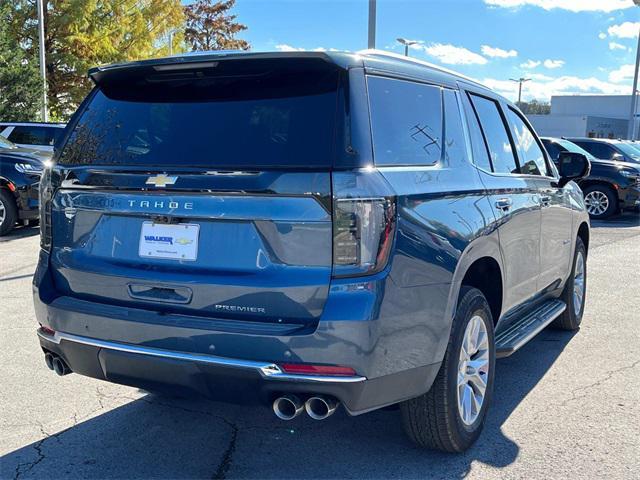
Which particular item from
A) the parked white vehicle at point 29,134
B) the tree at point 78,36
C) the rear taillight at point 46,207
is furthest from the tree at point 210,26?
the rear taillight at point 46,207

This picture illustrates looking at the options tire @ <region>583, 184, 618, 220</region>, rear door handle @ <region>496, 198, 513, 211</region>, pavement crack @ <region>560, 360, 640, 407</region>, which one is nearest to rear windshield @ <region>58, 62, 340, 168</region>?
rear door handle @ <region>496, 198, 513, 211</region>

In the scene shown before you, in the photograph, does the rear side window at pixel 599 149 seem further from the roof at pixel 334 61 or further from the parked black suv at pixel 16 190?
the roof at pixel 334 61

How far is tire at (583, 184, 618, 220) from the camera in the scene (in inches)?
548

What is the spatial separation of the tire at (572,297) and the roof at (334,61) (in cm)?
263

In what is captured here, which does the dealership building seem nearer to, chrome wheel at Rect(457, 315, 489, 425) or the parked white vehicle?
the parked white vehicle

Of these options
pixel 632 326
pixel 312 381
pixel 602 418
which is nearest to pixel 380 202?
pixel 312 381

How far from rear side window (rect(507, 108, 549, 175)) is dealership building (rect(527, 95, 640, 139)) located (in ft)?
170

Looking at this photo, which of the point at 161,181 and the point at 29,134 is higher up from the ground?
the point at 29,134

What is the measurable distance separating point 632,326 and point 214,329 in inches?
176

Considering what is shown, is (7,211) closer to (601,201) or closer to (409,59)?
(409,59)

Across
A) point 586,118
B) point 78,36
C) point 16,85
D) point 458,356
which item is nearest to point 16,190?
point 458,356

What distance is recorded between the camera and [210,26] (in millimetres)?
48062

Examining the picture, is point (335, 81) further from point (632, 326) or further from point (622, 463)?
point (632, 326)

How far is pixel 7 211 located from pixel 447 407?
8881mm
